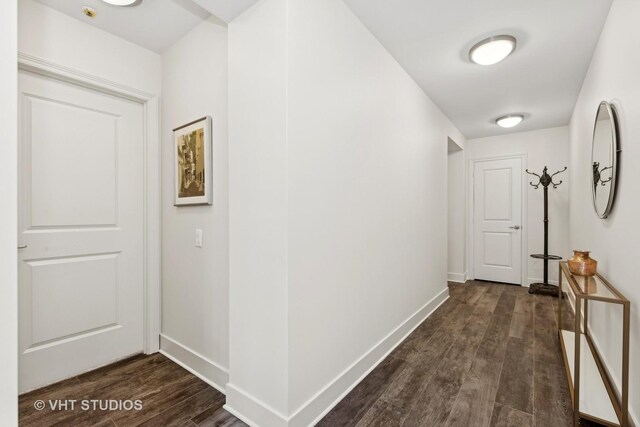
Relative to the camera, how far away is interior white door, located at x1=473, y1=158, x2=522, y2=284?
15.6ft

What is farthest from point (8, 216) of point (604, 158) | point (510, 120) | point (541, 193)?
point (541, 193)

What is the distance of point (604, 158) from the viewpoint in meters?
2.13

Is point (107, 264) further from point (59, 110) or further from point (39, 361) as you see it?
point (59, 110)

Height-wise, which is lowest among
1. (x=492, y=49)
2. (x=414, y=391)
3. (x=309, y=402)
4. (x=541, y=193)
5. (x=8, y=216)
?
(x=414, y=391)

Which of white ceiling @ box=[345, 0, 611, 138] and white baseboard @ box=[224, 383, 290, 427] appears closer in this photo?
white baseboard @ box=[224, 383, 290, 427]

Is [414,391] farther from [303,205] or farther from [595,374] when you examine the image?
[303,205]

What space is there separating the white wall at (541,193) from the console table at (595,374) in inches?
109

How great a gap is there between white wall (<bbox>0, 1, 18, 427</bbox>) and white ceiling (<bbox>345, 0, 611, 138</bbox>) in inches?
66.0

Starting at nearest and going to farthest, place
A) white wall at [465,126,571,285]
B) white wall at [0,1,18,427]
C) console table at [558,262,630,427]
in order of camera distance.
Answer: white wall at [0,1,18,427] → console table at [558,262,630,427] → white wall at [465,126,571,285]

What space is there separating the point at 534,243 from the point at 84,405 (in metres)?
5.52

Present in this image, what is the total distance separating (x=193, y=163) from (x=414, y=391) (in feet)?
6.91

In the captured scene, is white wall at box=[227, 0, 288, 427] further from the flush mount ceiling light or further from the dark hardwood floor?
the flush mount ceiling light

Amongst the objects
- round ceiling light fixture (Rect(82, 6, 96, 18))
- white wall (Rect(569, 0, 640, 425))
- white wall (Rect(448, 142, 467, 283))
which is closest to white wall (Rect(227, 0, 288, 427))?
round ceiling light fixture (Rect(82, 6, 96, 18))

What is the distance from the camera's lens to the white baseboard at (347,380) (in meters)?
1.58
